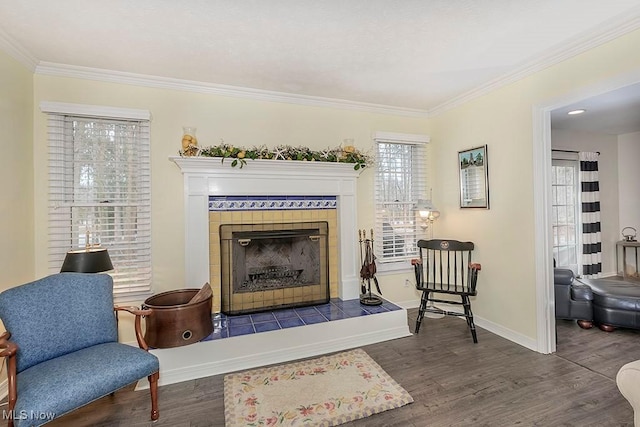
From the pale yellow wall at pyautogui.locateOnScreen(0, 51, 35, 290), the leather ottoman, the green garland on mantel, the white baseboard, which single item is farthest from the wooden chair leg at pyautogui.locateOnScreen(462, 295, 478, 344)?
the pale yellow wall at pyautogui.locateOnScreen(0, 51, 35, 290)

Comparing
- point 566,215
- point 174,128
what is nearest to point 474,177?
point 566,215

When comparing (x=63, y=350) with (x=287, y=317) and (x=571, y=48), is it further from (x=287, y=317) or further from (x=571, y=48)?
(x=571, y=48)

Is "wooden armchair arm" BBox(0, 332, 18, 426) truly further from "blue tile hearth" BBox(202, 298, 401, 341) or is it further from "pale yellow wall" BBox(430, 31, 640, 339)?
"pale yellow wall" BBox(430, 31, 640, 339)

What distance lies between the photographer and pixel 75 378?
164 cm

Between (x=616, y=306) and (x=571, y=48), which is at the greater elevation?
(x=571, y=48)

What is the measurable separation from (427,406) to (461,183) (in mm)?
2512

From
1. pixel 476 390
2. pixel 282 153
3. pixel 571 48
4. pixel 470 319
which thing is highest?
pixel 571 48

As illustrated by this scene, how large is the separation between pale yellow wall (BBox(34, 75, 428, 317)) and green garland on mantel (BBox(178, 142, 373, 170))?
0.13 m

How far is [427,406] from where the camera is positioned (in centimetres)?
207

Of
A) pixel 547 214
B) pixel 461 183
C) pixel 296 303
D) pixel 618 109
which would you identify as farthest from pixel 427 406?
pixel 618 109

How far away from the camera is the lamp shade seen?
7.35 feet

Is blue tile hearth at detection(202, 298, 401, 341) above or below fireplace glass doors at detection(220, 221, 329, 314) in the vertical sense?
below

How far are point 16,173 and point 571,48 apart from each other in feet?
15.2

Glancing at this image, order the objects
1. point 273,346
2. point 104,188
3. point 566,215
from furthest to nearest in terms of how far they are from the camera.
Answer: point 566,215, point 104,188, point 273,346
